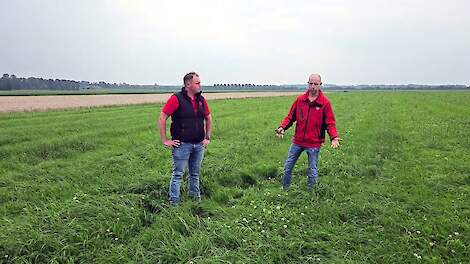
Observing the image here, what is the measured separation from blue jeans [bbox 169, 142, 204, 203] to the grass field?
0.97 ft

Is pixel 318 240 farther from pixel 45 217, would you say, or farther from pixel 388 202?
pixel 45 217

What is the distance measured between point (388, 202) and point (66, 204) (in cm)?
531

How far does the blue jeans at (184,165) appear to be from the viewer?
19.4 ft

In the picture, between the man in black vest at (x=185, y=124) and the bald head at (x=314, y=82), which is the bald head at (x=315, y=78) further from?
the man in black vest at (x=185, y=124)

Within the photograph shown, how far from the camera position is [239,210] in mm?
5688

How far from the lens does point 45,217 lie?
5305 mm

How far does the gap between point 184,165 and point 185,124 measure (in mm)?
707

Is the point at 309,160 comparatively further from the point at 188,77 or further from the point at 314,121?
the point at 188,77

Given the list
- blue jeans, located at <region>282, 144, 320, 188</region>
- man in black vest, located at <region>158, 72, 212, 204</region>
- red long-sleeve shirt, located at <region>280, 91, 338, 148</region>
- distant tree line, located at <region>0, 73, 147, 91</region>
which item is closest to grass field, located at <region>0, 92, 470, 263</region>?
blue jeans, located at <region>282, 144, 320, 188</region>

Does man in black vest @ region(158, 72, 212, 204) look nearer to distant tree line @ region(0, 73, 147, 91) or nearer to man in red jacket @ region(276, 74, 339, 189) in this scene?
man in red jacket @ region(276, 74, 339, 189)

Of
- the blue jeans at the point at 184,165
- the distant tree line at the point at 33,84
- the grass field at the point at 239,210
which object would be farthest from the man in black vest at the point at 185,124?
the distant tree line at the point at 33,84

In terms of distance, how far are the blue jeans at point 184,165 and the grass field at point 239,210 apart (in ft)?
0.97

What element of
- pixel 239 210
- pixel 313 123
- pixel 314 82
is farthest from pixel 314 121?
pixel 239 210

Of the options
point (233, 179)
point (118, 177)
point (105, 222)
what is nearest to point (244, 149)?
point (233, 179)
